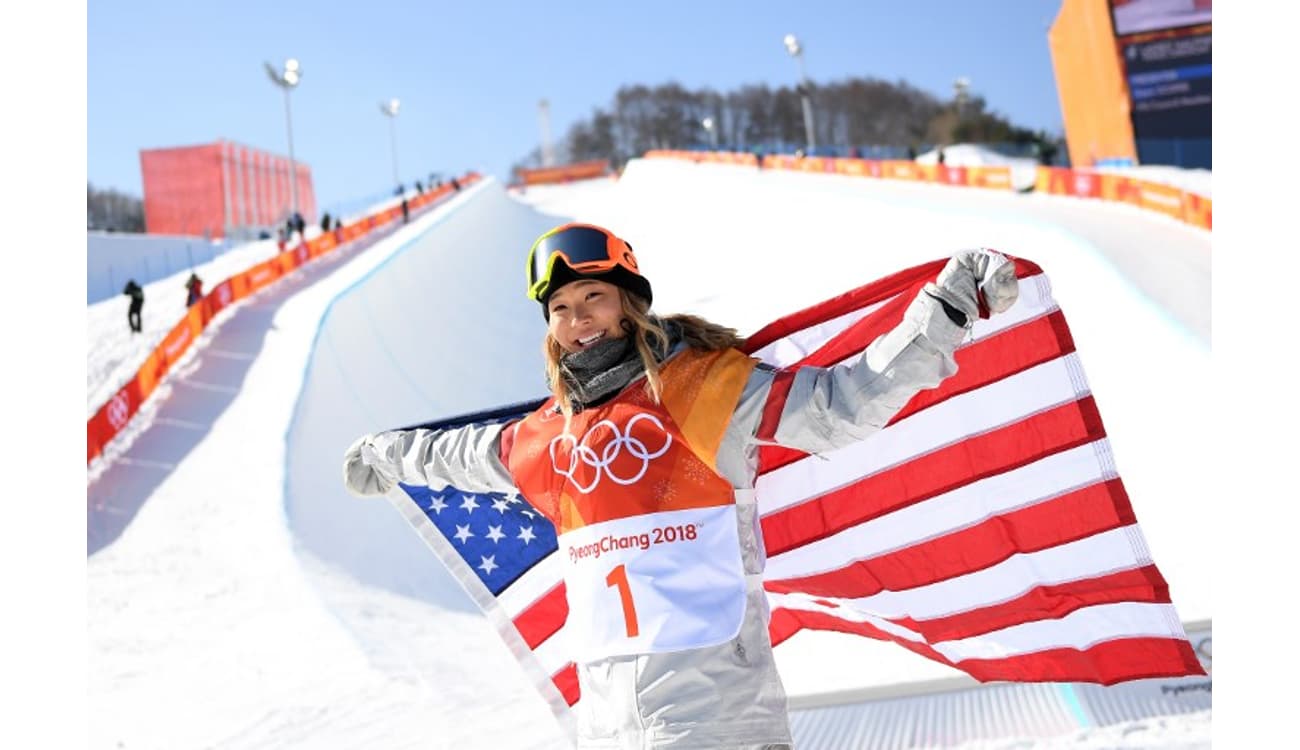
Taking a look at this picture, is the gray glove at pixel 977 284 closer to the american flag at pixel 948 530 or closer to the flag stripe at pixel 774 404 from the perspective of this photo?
the flag stripe at pixel 774 404

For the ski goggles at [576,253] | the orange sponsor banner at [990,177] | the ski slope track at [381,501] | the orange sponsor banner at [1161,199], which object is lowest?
the ski slope track at [381,501]

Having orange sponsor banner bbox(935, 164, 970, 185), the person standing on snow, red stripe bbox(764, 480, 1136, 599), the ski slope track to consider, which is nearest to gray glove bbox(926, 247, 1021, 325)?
the person standing on snow

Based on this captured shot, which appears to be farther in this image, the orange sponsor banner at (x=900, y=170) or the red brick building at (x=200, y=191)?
the red brick building at (x=200, y=191)

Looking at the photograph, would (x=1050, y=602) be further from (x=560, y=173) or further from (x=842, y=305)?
(x=560, y=173)

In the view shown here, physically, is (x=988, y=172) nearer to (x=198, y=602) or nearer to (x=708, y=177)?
(x=708, y=177)

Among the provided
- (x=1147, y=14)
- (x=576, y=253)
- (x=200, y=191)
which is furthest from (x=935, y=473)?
(x=200, y=191)

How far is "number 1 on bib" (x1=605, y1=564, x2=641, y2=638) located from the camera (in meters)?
2.44

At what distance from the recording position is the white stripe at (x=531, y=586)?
11.0 ft

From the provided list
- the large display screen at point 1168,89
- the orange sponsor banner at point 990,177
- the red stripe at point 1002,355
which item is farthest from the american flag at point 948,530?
the large display screen at point 1168,89

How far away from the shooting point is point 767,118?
269ft

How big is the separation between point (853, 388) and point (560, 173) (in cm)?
5618

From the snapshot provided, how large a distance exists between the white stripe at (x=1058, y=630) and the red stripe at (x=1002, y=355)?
2.00ft

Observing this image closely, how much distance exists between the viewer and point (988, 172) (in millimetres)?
26453
